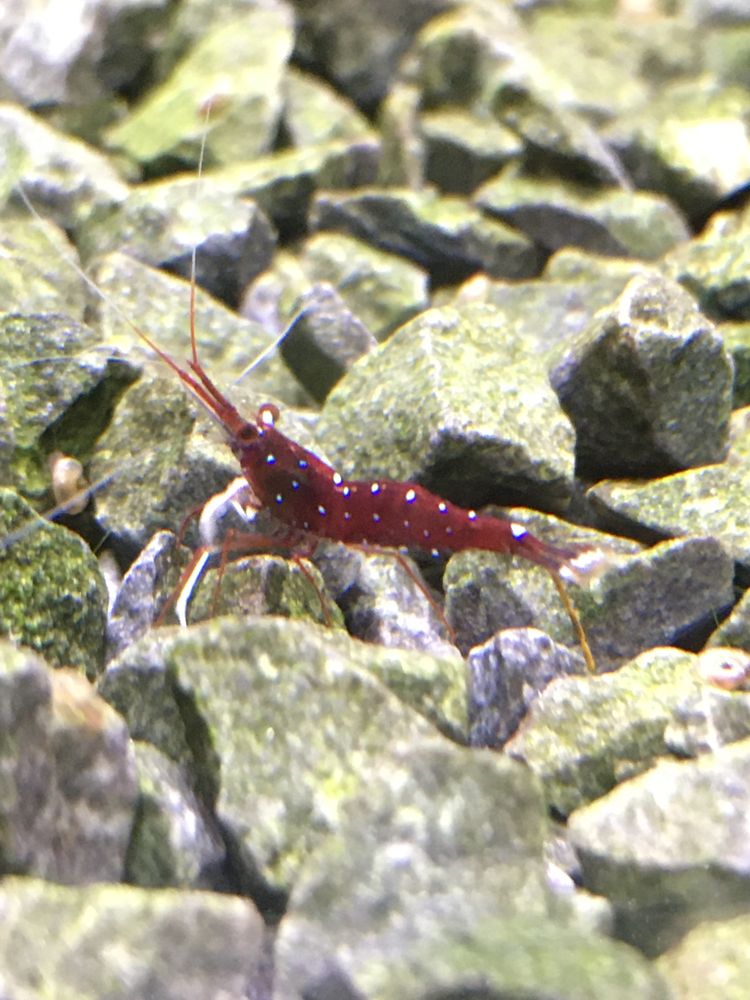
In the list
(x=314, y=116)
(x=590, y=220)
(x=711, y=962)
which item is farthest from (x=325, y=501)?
(x=314, y=116)

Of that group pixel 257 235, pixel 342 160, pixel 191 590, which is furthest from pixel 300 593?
pixel 342 160

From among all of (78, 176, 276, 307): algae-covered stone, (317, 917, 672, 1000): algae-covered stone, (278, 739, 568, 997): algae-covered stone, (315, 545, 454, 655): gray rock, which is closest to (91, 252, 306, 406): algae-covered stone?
(78, 176, 276, 307): algae-covered stone

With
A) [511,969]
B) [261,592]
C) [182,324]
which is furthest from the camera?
[182,324]

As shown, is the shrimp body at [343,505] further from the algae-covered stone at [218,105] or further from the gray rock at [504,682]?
the algae-covered stone at [218,105]

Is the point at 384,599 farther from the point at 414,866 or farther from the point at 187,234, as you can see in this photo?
the point at 187,234

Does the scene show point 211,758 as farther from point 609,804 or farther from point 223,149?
point 223,149

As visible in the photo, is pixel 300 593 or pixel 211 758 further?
pixel 300 593

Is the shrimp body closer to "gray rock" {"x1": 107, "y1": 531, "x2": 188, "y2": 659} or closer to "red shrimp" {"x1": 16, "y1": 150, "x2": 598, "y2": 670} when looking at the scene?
"red shrimp" {"x1": 16, "y1": 150, "x2": 598, "y2": 670}

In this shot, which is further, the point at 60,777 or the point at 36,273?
the point at 36,273
